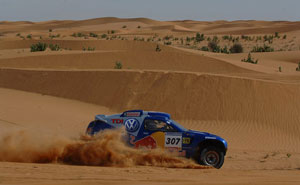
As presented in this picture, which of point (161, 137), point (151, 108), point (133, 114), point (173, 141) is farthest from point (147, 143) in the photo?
point (151, 108)

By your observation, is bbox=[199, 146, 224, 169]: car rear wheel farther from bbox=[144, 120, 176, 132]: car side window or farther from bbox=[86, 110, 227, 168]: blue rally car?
bbox=[144, 120, 176, 132]: car side window

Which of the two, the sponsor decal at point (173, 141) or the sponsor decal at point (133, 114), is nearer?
the sponsor decal at point (173, 141)

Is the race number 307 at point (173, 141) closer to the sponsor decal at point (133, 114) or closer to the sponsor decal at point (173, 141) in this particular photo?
the sponsor decal at point (173, 141)

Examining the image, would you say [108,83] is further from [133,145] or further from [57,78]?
[133,145]

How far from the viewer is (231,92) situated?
74.9 ft

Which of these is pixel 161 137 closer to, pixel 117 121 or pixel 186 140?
pixel 186 140

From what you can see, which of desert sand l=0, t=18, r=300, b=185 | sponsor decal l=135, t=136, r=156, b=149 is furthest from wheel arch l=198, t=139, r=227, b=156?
sponsor decal l=135, t=136, r=156, b=149

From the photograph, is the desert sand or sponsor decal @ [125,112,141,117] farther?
sponsor decal @ [125,112,141,117]

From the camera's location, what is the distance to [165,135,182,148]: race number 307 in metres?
11.4

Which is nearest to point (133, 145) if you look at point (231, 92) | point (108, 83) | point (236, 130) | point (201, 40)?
point (236, 130)

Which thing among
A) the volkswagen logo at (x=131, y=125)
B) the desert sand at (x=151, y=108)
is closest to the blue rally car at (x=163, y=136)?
the volkswagen logo at (x=131, y=125)

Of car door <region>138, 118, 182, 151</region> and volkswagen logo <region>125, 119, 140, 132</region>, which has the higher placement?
volkswagen logo <region>125, 119, 140, 132</region>

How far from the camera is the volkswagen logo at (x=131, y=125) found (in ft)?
37.7

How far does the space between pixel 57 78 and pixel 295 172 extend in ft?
55.6
